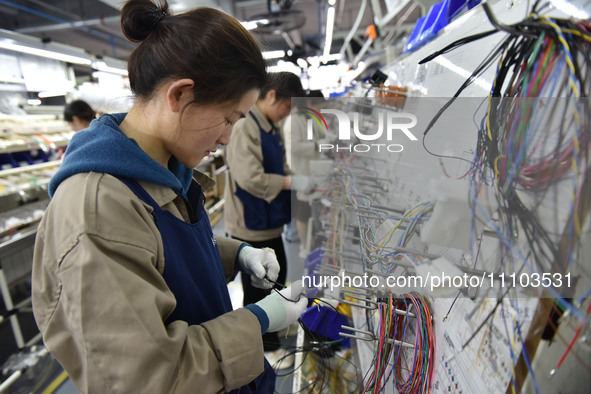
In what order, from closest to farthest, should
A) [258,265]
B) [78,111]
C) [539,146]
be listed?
1. [539,146]
2. [258,265]
3. [78,111]

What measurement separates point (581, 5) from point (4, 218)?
3.76m

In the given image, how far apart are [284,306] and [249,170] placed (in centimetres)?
100

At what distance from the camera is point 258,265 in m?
1.16

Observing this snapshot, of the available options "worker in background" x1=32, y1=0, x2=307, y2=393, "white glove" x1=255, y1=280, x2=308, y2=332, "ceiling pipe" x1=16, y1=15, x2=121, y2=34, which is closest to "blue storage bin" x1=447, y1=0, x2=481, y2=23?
"worker in background" x1=32, y1=0, x2=307, y2=393

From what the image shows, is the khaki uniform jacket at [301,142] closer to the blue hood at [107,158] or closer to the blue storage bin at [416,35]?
the blue hood at [107,158]

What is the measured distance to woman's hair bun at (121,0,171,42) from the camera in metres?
0.71

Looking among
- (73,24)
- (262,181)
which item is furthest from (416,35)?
(73,24)

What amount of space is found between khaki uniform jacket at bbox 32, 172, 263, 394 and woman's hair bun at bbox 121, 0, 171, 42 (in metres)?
0.39

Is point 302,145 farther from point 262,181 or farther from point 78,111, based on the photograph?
point 78,111

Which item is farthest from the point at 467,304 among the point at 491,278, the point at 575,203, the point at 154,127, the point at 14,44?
the point at 14,44

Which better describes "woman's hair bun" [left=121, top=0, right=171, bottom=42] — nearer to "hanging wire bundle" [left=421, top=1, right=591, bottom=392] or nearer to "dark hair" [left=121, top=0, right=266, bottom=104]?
"dark hair" [left=121, top=0, right=266, bottom=104]

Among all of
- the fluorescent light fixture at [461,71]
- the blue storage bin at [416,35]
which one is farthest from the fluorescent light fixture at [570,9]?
the blue storage bin at [416,35]

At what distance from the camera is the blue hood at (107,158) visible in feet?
2.03

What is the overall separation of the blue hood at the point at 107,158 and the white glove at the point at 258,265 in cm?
53
